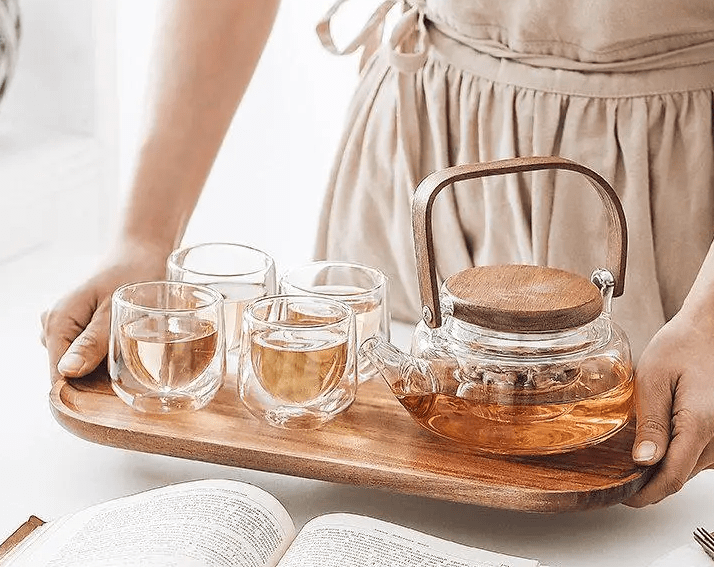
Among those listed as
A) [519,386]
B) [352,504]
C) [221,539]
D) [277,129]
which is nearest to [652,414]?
[519,386]

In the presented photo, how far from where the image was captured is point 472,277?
920 millimetres

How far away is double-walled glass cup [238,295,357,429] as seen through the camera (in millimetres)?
927

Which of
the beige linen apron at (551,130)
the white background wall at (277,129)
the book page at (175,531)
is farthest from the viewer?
the white background wall at (277,129)

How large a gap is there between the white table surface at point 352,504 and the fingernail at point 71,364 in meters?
0.06

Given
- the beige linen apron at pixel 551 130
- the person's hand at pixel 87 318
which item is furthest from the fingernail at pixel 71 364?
the beige linen apron at pixel 551 130

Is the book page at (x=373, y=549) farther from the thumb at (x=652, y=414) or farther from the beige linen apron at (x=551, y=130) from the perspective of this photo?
the beige linen apron at (x=551, y=130)

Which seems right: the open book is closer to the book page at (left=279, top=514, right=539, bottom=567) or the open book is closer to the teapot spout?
the book page at (left=279, top=514, right=539, bottom=567)

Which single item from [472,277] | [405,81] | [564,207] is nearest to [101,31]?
[405,81]

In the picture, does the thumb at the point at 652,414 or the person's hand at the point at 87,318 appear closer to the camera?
the thumb at the point at 652,414

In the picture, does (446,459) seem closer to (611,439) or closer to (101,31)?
(611,439)

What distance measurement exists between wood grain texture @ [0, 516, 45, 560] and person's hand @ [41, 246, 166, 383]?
21cm

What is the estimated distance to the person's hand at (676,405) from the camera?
2.98 ft

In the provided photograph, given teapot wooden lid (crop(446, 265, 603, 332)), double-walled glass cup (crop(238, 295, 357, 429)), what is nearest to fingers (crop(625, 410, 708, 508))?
teapot wooden lid (crop(446, 265, 603, 332))

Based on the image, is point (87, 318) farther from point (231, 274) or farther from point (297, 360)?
point (297, 360)
